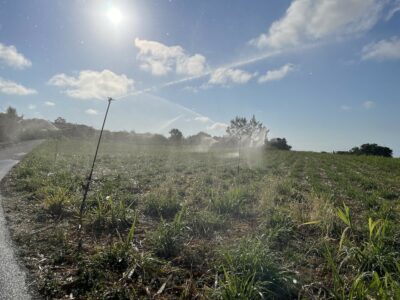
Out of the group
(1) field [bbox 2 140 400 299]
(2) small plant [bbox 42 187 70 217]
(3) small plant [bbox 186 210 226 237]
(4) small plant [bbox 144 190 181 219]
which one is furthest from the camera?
(4) small plant [bbox 144 190 181 219]

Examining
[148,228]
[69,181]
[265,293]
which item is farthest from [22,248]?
[69,181]

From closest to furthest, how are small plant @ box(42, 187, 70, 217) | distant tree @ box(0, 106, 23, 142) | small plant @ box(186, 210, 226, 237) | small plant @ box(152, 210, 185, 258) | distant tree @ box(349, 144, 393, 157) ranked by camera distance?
small plant @ box(152, 210, 185, 258) < small plant @ box(186, 210, 226, 237) < small plant @ box(42, 187, 70, 217) < distant tree @ box(0, 106, 23, 142) < distant tree @ box(349, 144, 393, 157)

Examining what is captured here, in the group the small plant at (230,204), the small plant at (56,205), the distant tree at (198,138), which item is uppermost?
the distant tree at (198,138)

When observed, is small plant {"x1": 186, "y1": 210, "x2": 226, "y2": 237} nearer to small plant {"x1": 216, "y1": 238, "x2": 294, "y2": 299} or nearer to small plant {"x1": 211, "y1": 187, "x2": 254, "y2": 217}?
small plant {"x1": 211, "y1": 187, "x2": 254, "y2": 217}

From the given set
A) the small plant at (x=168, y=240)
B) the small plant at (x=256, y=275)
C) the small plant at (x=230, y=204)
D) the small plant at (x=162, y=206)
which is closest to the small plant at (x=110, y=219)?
the small plant at (x=162, y=206)

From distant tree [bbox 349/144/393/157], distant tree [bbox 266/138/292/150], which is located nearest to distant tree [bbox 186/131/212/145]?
distant tree [bbox 266/138/292/150]

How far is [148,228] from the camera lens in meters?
5.82

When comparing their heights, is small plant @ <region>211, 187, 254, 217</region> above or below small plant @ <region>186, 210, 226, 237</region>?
above

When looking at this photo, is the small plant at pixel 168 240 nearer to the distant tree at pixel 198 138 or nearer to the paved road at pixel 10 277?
the paved road at pixel 10 277

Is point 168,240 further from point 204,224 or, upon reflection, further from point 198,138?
point 198,138

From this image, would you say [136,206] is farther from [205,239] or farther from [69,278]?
[69,278]

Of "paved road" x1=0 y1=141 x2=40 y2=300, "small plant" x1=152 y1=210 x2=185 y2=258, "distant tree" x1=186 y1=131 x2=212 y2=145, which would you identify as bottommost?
"paved road" x1=0 y1=141 x2=40 y2=300

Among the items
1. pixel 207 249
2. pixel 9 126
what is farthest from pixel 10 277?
pixel 9 126

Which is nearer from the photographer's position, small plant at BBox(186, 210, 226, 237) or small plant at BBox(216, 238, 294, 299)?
small plant at BBox(216, 238, 294, 299)
